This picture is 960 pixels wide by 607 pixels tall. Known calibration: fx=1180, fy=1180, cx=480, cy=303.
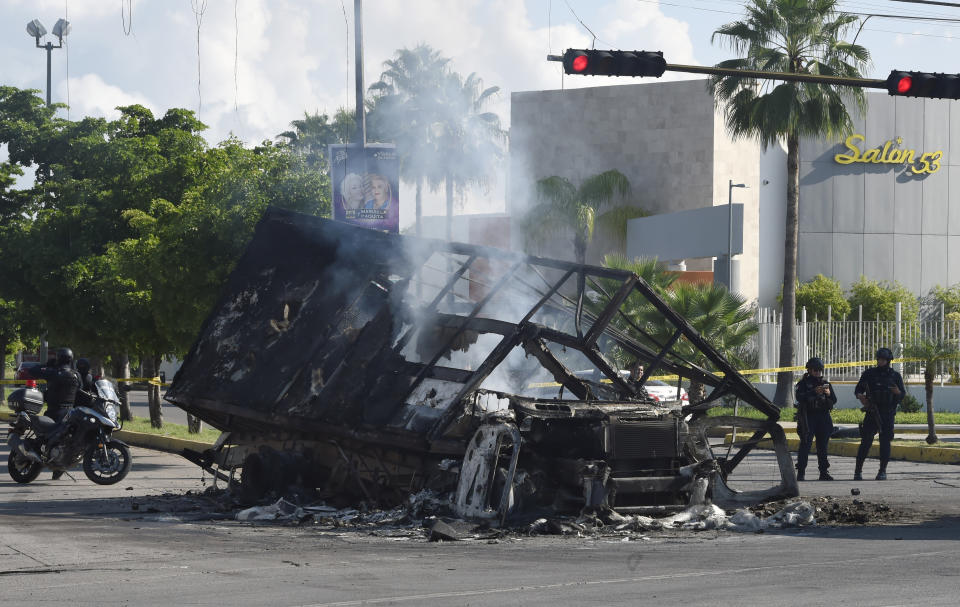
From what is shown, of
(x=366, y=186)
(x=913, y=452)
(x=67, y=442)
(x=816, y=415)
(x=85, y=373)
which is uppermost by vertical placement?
(x=366, y=186)

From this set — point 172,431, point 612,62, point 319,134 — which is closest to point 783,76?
point 612,62

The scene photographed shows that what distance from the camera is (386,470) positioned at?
1093 cm

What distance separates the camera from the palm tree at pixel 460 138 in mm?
19391

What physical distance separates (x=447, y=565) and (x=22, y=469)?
800 cm

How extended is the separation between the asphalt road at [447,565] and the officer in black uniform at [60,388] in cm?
324

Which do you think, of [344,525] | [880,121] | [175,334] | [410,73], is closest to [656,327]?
[410,73]

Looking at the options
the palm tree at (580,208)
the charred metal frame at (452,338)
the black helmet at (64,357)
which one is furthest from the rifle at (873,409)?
the palm tree at (580,208)

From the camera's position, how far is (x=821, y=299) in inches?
2175

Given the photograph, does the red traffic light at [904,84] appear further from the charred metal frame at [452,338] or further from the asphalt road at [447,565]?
the asphalt road at [447,565]

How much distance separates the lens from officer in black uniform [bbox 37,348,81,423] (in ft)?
47.3

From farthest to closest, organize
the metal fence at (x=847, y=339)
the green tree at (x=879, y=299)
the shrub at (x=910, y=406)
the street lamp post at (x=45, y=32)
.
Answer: the green tree at (x=879, y=299) → the street lamp post at (x=45, y=32) → the shrub at (x=910, y=406) → the metal fence at (x=847, y=339)

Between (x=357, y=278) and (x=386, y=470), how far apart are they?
214 centimetres

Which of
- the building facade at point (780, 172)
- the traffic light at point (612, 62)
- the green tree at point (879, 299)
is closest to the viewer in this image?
the traffic light at point (612, 62)

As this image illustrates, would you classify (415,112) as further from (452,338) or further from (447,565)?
(447,565)
